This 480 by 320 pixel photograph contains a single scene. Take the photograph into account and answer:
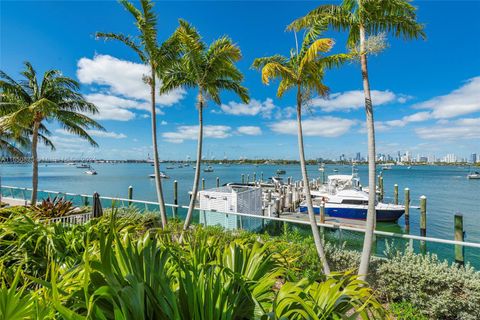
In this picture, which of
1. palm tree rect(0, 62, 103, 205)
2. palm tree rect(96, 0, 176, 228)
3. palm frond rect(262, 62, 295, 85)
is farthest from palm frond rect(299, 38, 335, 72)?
palm tree rect(0, 62, 103, 205)

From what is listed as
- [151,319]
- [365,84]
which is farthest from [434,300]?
[151,319]

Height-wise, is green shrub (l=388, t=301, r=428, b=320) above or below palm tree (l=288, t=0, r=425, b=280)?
below

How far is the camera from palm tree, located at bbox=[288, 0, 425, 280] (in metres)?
5.54

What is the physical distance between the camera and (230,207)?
11984mm

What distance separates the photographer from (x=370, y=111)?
562cm

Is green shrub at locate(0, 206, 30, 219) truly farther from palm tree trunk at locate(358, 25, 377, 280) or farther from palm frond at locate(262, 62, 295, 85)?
palm tree trunk at locate(358, 25, 377, 280)

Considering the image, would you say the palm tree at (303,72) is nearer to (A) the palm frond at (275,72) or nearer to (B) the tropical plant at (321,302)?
(A) the palm frond at (275,72)

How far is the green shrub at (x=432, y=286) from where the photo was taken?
182 inches

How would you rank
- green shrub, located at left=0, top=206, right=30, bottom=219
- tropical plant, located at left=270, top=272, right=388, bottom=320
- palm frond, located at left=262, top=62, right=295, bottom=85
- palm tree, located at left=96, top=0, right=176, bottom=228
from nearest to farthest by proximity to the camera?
tropical plant, located at left=270, top=272, right=388, bottom=320
green shrub, located at left=0, top=206, right=30, bottom=219
palm frond, located at left=262, top=62, right=295, bottom=85
palm tree, located at left=96, top=0, right=176, bottom=228

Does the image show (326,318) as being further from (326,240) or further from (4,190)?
(4,190)

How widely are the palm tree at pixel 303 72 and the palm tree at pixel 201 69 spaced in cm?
152

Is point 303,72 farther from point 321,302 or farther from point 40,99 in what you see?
point 40,99

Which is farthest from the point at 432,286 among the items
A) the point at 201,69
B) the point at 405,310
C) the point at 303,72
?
the point at 201,69

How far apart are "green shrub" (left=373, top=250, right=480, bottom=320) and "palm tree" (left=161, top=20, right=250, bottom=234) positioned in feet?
18.0
